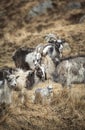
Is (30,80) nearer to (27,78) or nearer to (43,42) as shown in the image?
(27,78)

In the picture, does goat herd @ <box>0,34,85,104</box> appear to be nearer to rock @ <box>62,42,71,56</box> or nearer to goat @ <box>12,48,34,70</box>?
goat @ <box>12,48,34,70</box>

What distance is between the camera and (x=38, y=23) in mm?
20031

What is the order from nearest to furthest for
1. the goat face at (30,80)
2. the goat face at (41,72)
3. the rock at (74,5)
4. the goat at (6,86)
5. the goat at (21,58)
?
the goat at (6,86), the goat face at (30,80), the goat face at (41,72), the goat at (21,58), the rock at (74,5)

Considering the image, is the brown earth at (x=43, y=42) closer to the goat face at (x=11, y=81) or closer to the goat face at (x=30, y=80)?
the goat face at (x=11, y=81)

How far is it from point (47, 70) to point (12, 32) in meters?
8.40

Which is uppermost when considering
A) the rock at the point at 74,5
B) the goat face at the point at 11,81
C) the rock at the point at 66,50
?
the goat face at the point at 11,81

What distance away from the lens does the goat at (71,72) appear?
1101 centimetres

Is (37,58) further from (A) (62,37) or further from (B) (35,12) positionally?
(B) (35,12)

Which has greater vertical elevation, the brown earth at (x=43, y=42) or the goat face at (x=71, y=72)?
the goat face at (x=71, y=72)

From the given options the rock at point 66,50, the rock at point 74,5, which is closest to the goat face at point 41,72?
the rock at point 66,50

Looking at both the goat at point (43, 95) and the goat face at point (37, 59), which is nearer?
the goat at point (43, 95)

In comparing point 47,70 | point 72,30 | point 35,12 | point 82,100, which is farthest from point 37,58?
point 35,12

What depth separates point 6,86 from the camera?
11.0m

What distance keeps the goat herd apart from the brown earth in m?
0.43
